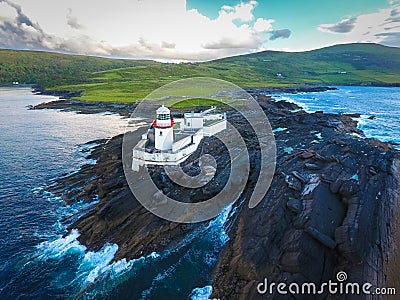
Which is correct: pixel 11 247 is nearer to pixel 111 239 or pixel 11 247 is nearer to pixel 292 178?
pixel 111 239

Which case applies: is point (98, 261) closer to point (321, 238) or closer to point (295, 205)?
point (295, 205)

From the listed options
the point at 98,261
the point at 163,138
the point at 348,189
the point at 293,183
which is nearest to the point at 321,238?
the point at 348,189

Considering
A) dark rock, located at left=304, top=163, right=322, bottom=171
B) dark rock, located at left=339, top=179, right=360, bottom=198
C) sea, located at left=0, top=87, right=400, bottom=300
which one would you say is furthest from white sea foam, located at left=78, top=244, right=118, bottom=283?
dark rock, located at left=304, top=163, right=322, bottom=171

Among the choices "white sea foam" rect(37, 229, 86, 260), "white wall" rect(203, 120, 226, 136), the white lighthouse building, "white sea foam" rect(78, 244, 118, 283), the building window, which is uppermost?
the building window

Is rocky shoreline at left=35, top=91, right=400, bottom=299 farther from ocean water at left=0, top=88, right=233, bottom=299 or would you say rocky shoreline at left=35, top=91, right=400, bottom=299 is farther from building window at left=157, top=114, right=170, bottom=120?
building window at left=157, top=114, right=170, bottom=120

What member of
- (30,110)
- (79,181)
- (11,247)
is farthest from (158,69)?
(11,247)

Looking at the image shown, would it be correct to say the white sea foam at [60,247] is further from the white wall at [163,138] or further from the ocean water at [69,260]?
the white wall at [163,138]
